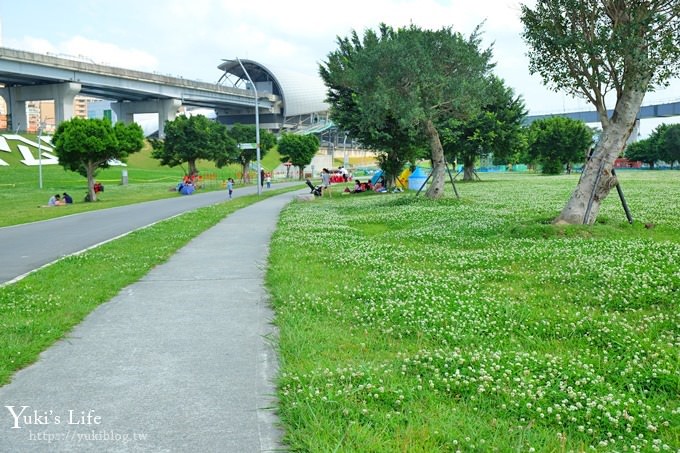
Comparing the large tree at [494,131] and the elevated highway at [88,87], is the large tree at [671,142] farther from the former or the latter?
the elevated highway at [88,87]

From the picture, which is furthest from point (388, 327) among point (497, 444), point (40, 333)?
point (40, 333)

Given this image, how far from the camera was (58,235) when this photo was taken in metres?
18.0

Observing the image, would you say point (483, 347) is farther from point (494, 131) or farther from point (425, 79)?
point (494, 131)

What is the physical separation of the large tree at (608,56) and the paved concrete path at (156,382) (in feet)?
29.3

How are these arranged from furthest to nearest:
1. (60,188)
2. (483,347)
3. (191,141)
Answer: (191,141) → (60,188) → (483,347)

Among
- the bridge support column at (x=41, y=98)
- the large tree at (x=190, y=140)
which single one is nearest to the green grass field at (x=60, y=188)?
the large tree at (x=190, y=140)

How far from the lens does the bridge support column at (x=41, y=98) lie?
8638 cm

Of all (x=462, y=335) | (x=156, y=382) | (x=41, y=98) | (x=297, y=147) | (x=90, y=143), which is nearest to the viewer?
(x=156, y=382)

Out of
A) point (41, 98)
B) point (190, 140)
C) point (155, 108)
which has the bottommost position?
point (190, 140)

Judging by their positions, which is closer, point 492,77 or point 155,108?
point 492,77

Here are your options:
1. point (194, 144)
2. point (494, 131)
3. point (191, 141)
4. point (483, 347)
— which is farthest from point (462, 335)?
point (191, 141)

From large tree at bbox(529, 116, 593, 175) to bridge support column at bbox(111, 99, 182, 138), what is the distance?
217 ft

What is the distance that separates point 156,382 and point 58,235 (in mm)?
14646

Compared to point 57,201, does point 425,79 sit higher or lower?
higher
